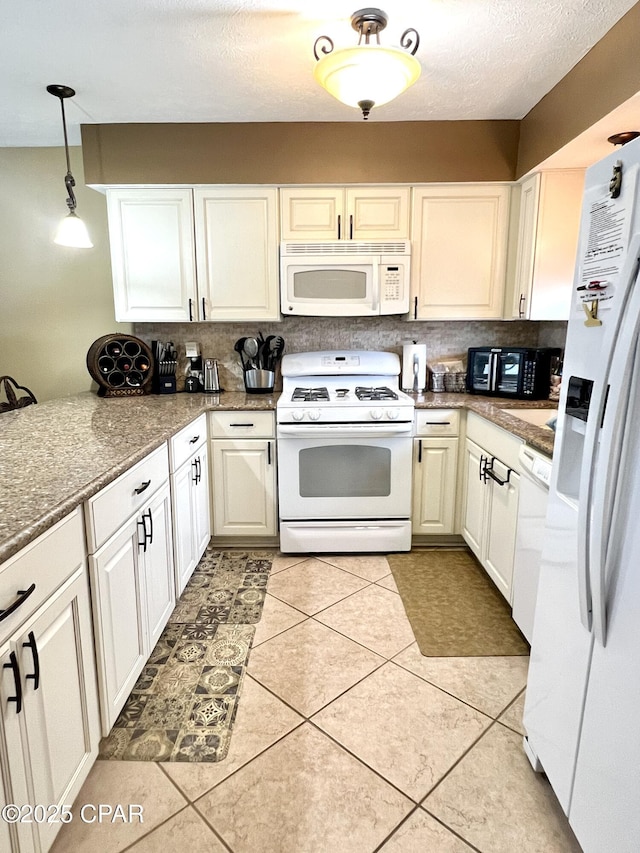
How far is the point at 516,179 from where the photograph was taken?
2766mm

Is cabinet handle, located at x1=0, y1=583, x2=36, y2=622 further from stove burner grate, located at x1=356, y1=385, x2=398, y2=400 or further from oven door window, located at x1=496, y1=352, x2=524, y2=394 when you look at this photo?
oven door window, located at x1=496, y1=352, x2=524, y2=394

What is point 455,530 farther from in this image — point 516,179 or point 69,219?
point 69,219

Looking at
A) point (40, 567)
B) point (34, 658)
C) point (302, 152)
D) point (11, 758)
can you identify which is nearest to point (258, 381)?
point (302, 152)

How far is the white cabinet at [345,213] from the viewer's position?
9.23 ft

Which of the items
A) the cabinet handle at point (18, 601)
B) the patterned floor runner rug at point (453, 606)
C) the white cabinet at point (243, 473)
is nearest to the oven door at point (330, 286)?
the white cabinet at point (243, 473)

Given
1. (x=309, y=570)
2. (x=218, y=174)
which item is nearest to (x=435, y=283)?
(x=218, y=174)

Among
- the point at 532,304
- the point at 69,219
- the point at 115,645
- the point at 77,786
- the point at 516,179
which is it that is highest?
the point at 516,179

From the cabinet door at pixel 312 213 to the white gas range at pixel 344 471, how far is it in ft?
3.08

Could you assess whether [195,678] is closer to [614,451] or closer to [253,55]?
[614,451]

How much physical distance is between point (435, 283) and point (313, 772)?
249 cm

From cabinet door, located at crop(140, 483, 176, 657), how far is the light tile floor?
404mm

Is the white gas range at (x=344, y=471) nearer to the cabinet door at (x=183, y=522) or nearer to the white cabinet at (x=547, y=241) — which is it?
the cabinet door at (x=183, y=522)

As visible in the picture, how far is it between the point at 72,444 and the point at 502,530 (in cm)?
185

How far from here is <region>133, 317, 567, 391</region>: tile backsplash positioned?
3207 mm
